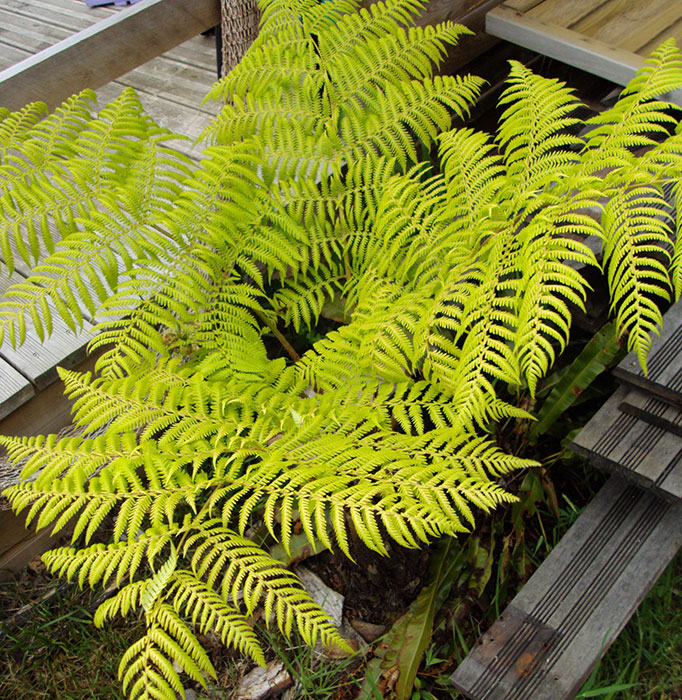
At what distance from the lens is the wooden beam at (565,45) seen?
8.74 feet

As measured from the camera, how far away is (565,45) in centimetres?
278

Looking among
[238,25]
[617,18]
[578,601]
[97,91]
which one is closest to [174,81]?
[97,91]

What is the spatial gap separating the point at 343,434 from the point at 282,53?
1.40 meters

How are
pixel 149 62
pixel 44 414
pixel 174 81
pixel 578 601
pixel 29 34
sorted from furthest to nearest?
1. pixel 29 34
2. pixel 149 62
3. pixel 174 81
4. pixel 44 414
5. pixel 578 601

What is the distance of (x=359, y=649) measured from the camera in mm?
1935

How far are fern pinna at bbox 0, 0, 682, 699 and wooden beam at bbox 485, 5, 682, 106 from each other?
451 millimetres

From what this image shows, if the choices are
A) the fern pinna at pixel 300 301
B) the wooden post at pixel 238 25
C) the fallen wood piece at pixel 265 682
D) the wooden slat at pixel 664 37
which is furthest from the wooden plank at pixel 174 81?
the fallen wood piece at pixel 265 682

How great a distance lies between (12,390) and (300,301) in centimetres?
106

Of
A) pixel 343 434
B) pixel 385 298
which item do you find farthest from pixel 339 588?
pixel 385 298

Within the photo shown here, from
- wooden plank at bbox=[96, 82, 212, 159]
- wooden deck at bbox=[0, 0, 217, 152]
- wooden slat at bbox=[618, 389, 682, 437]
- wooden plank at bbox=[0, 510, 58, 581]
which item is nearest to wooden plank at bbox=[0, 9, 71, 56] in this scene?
wooden deck at bbox=[0, 0, 217, 152]

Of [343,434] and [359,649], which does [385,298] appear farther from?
[359,649]

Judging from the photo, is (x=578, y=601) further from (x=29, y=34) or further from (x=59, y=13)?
(x=59, y=13)

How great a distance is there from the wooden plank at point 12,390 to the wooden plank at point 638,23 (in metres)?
2.89

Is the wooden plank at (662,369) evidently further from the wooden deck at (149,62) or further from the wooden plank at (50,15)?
the wooden plank at (50,15)
